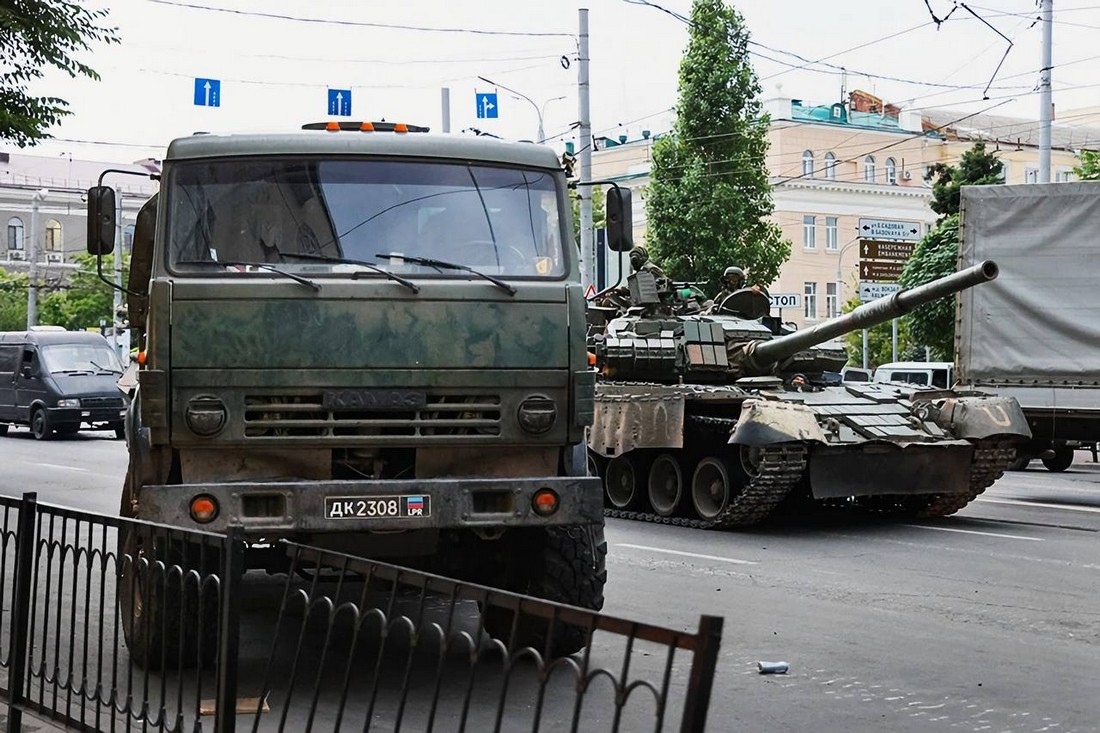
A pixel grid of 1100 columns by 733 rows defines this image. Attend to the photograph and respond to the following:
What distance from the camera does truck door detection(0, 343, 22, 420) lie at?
32625 mm

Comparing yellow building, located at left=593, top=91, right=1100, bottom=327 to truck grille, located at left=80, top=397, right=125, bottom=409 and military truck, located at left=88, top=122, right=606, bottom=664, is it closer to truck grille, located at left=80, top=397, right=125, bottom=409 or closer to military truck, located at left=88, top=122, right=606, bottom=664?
truck grille, located at left=80, top=397, right=125, bottom=409

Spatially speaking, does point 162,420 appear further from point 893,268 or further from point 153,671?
point 893,268

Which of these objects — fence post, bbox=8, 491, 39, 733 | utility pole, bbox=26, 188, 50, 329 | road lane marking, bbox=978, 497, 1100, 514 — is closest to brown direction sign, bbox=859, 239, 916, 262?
road lane marking, bbox=978, 497, 1100, 514

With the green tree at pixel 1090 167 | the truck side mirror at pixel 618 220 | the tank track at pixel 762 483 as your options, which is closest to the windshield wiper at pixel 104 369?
the tank track at pixel 762 483

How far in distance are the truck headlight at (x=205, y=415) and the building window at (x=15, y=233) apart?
79935 mm

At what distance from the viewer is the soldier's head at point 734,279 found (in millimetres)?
16875

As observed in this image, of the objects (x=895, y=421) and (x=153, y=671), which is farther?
(x=895, y=421)

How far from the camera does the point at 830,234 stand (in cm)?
6469

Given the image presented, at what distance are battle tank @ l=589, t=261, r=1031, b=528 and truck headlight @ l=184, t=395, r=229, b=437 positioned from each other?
712 cm

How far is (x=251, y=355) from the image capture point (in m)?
7.49

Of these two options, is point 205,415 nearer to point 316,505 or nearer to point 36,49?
point 316,505

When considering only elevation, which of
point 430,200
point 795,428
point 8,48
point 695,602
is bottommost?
point 695,602

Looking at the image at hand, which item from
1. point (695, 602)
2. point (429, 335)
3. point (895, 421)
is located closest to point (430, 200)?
point (429, 335)

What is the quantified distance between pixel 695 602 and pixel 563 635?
11.6ft
